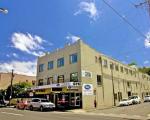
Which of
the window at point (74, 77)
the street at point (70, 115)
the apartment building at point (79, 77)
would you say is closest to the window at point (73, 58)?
the apartment building at point (79, 77)

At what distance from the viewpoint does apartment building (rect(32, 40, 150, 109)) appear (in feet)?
Result: 137

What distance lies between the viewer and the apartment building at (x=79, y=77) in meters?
41.8

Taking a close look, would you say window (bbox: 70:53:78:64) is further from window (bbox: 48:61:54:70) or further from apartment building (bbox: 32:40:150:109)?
window (bbox: 48:61:54:70)

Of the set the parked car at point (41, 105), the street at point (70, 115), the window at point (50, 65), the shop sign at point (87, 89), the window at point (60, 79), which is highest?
the window at point (50, 65)

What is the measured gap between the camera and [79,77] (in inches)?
1655

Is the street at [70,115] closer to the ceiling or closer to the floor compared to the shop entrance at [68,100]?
closer to the floor

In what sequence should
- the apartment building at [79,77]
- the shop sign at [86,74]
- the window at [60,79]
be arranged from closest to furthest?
the apartment building at [79,77], the shop sign at [86,74], the window at [60,79]

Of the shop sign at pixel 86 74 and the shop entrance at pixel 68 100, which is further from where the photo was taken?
the shop sign at pixel 86 74

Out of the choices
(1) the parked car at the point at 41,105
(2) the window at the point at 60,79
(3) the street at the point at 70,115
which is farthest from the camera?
(2) the window at the point at 60,79

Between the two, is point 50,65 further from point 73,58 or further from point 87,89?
point 87,89

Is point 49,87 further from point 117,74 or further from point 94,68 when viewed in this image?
point 117,74

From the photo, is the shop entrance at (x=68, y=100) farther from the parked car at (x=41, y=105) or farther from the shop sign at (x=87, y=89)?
the parked car at (x=41, y=105)

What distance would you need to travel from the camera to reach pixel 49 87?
42.0 metres

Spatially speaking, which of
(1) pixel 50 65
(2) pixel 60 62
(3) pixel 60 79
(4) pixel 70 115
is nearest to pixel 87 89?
(3) pixel 60 79
